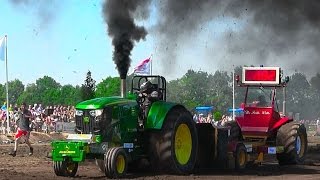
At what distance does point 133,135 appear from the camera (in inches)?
481

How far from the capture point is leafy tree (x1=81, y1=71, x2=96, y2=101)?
27.8 metres

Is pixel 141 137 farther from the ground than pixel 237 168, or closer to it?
farther from the ground

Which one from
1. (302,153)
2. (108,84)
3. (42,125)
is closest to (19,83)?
(108,84)

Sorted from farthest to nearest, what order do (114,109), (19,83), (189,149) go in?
(19,83), (189,149), (114,109)

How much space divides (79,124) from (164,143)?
1830mm

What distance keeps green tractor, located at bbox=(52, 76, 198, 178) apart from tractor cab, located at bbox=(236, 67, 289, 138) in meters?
3.95

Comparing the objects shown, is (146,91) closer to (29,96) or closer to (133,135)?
(133,135)

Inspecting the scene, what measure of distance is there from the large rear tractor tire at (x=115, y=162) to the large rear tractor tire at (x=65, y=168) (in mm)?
1028

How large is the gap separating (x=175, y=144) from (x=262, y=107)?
4.96 m

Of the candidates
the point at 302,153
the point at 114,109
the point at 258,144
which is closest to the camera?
the point at 114,109

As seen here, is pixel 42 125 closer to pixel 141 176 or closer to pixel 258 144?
pixel 258 144

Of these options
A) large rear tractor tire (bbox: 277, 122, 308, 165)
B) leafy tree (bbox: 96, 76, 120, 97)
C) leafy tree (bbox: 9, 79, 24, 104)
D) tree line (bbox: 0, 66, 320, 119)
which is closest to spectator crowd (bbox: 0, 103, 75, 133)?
large rear tractor tire (bbox: 277, 122, 308, 165)

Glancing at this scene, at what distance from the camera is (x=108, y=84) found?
78.6 meters

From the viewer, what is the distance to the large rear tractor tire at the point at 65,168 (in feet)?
38.5
